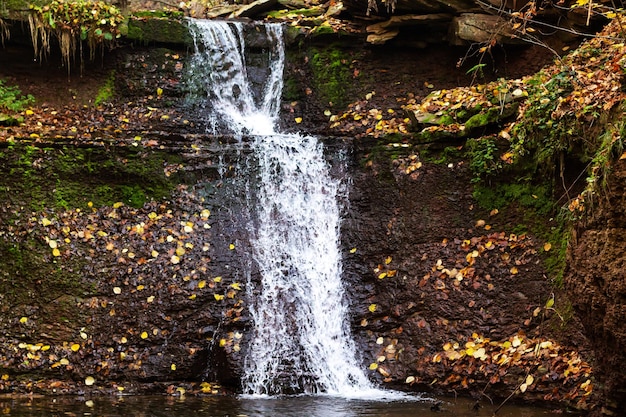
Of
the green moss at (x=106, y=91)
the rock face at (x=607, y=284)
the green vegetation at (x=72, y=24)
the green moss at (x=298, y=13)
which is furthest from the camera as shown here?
the green moss at (x=298, y=13)

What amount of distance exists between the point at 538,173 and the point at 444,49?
13.7 ft

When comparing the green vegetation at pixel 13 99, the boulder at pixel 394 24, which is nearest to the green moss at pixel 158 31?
the green vegetation at pixel 13 99

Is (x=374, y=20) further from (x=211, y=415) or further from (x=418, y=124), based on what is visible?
(x=211, y=415)

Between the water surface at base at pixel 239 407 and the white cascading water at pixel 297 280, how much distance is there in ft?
1.91

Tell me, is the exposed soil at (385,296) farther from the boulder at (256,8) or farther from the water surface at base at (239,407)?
the boulder at (256,8)

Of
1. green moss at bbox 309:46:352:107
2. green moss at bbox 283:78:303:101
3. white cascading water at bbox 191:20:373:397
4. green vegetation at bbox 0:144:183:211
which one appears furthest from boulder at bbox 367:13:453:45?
green vegetation at bbox 0:144:183:211

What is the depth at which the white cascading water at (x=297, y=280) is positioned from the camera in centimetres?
728

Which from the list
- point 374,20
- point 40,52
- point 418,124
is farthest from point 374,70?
point 40,52

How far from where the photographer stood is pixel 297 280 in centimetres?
821

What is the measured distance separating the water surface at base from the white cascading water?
0.58 meters

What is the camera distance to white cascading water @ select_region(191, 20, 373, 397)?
23.9 ft

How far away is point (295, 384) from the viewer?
717 cm

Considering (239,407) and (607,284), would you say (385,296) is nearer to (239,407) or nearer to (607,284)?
(239,407)

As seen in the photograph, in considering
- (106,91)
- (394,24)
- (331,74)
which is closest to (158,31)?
(106,91)
